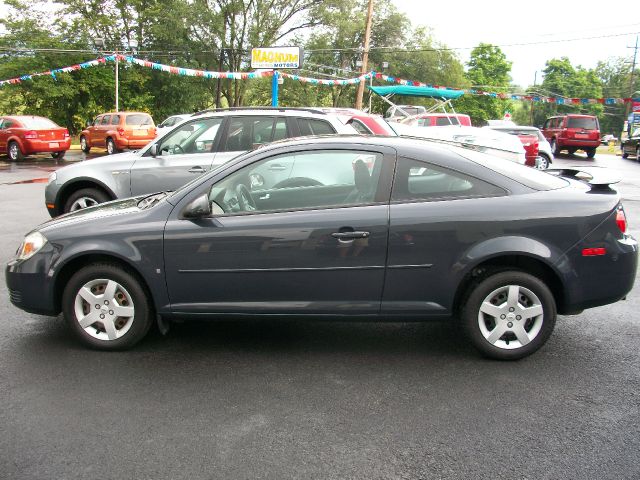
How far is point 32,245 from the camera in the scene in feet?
13.9

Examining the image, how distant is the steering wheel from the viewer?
13.5ft

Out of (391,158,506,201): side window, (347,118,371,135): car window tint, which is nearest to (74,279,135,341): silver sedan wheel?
(391,158,506,201): side window

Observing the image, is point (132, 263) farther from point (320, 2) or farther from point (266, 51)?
point (320, 2)

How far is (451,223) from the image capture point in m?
3.90

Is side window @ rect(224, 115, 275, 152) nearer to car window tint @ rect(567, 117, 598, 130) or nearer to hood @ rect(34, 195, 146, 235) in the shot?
hood @ rect(34, 195, 146, 235)

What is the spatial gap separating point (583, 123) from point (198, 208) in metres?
26.9

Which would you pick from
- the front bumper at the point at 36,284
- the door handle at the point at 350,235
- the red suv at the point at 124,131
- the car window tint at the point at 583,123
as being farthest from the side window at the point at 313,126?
the car window tint at the point at 583,123

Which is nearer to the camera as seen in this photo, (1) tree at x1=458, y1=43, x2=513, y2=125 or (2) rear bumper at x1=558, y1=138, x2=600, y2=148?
(2) rear bumper at x1=558, y1=138, x2=600, y2=148

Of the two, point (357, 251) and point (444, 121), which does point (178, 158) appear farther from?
point (444, 121)

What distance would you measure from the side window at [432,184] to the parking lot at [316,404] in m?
1.14

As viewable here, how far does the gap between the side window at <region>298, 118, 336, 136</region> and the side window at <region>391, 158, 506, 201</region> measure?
10.8 ft

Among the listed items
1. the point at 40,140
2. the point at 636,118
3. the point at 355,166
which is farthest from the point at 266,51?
the point at 636,118

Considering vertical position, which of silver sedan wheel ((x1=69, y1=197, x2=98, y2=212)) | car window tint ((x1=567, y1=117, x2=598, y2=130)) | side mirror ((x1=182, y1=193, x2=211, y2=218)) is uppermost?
car window tint ((x1=567, y1=117, x2=598, y2=130))

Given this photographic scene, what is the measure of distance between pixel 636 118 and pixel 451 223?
68171 millimetres
